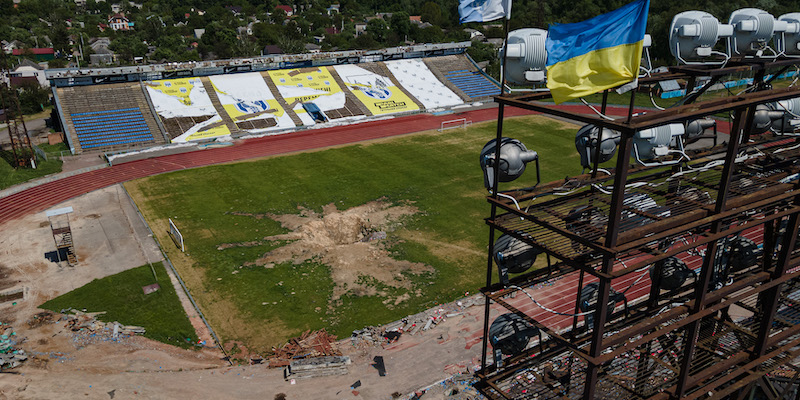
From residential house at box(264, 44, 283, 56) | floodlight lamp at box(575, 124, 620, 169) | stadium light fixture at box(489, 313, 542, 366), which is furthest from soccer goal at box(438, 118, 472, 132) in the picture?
residential house at box(264, 44, 283, 56)

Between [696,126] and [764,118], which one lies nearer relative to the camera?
[696,126]

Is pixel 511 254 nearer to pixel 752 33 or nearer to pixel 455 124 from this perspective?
pixel 752 33

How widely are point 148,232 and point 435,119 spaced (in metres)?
31.3

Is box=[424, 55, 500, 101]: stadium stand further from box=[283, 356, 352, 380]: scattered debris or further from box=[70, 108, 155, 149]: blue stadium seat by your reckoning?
box=[283, 356, 352, 380]: scattered debris

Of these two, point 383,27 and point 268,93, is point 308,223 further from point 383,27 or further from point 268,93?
point 383,27

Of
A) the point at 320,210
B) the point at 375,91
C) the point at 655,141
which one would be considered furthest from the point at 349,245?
the point at 375,91

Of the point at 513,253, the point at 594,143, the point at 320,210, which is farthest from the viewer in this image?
the point at 320,210

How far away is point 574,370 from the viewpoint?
13594mm

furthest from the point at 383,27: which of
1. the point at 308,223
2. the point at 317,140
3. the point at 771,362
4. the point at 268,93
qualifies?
the point at 771,362

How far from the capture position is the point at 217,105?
52.0 metres

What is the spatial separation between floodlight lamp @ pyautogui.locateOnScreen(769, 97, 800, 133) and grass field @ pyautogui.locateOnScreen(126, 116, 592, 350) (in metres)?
13.5

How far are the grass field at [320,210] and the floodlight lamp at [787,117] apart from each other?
13.5 metres

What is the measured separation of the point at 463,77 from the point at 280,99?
2266cm

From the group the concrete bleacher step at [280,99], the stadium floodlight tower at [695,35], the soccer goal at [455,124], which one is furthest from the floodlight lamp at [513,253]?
the concrete bleacher step at [280,99]
